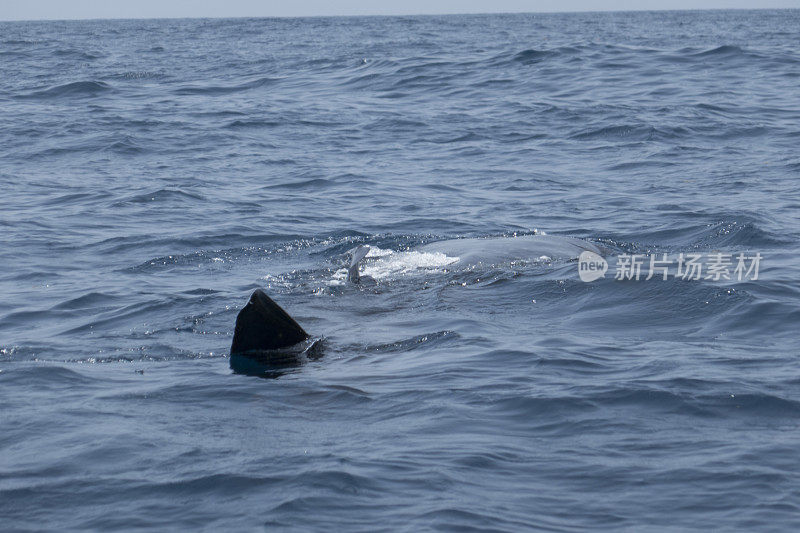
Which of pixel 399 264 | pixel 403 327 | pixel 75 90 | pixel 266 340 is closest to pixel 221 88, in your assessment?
pixel 75 90

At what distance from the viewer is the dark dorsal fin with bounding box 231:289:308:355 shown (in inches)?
294

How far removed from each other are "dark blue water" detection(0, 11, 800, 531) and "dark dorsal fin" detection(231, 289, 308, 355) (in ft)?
0.93

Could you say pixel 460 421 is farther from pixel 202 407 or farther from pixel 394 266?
pixel 394 266

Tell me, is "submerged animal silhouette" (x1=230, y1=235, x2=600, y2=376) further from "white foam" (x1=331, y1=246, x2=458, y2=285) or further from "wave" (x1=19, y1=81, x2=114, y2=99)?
"wave" (x1=19, y1=81, x2=114, y2=99)

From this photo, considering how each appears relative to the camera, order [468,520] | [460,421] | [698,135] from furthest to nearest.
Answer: [698,135] → [460,421] → [468,520]

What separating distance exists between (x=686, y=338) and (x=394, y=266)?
3.70m

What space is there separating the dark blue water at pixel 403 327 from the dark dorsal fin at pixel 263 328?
0.28 metres

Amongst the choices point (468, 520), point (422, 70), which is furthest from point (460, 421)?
point (422, 70)

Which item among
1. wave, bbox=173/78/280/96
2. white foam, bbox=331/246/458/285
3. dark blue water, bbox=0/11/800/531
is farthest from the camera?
wave, bbox=173/78/280/96

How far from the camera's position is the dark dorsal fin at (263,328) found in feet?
24.5

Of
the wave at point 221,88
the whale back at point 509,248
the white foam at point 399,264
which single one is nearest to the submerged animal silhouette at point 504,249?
the whale back at point 509,248

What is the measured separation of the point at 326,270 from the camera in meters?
11.3

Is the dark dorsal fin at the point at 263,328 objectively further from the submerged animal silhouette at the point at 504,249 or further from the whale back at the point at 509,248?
the whale back at the point at 509,248

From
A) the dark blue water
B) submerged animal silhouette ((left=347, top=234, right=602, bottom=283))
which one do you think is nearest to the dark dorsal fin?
the dark blue water
